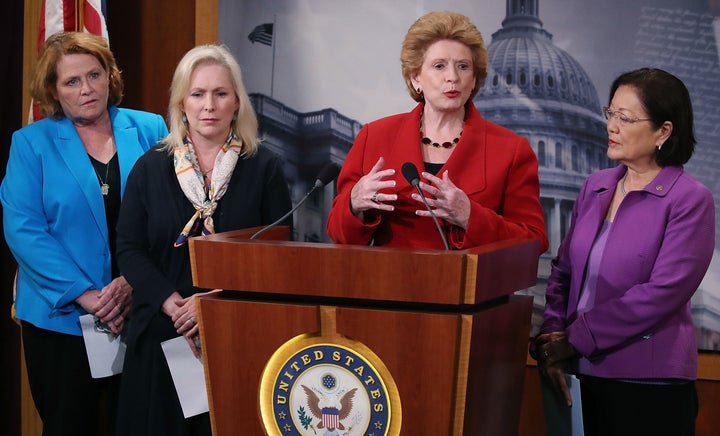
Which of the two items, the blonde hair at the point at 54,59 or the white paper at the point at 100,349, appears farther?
the blonde hair at the point at 54,59

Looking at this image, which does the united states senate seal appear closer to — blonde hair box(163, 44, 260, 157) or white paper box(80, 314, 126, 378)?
blonde hair box(163, 44, 260, 157)

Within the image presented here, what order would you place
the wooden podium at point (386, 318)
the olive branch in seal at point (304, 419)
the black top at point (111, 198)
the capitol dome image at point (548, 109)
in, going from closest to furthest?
1. the wooden podium at point (386, 318)
2. the olive branch in seal at point (304, 419)
3. the black top at point (111, 198)
4. the capitol dome image at point (548, 109)

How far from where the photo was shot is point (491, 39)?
12.4 feet

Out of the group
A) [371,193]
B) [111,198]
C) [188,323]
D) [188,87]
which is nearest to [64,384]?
[111,198]

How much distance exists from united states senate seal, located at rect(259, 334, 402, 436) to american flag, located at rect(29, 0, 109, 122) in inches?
92.6

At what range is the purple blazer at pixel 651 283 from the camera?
2285 mm

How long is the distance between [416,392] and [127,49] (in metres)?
3.07

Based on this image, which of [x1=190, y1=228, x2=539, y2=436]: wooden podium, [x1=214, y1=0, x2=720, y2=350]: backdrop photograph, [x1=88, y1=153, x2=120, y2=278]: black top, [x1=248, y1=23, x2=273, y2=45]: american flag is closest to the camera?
[x1=190, y1=228, x2=539, y2=436]: wooden podium

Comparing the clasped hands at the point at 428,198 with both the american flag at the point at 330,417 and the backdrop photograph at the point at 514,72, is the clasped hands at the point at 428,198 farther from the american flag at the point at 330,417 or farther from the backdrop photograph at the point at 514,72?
the backdrop photograph at the point at 514,72

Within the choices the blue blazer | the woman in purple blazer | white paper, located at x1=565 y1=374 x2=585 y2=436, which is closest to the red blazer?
the woman in purple blazer

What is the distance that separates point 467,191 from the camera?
2.22m

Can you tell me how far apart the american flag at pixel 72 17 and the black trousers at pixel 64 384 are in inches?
53.1

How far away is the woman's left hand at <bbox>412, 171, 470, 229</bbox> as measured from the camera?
2008 millimetres

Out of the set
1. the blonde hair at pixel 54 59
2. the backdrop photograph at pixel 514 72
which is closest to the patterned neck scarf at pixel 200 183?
the blonde hair at pixel 54 59
